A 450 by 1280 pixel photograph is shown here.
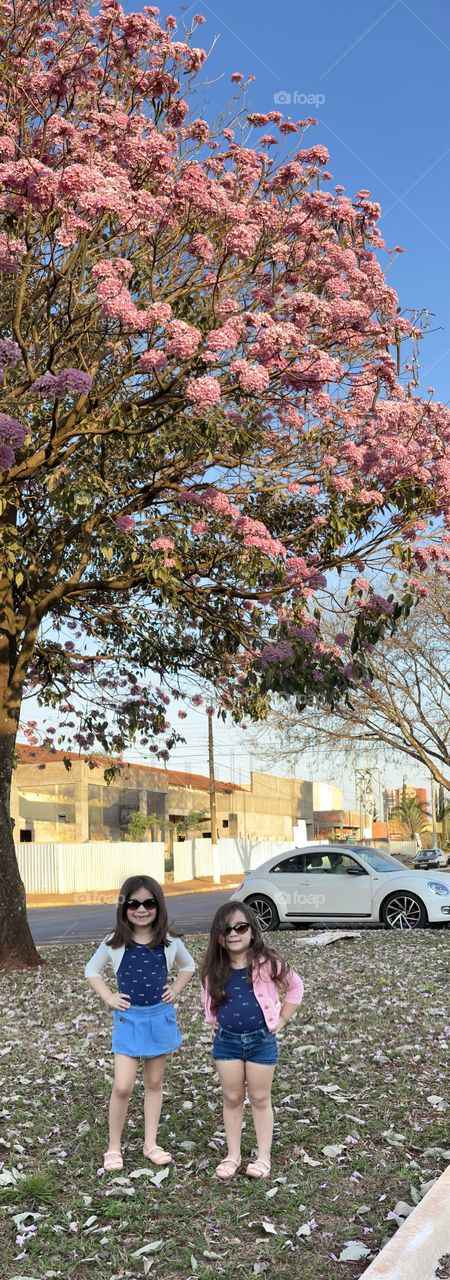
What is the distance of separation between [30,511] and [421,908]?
8.12 metres

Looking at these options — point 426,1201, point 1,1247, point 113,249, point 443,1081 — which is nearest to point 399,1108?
point 443,1081

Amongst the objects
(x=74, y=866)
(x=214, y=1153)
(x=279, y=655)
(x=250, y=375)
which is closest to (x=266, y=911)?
(x=279, y=655)

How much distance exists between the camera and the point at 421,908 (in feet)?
51.2

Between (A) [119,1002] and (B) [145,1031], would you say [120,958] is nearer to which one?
(A) [119,1002]

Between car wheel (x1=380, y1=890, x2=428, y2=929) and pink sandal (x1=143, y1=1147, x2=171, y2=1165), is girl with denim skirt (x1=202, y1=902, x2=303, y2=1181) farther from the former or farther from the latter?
car wheel (x1=380, y1=890, x2=428, y2=929)

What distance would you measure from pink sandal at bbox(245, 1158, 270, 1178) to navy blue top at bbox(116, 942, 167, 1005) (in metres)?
0.74

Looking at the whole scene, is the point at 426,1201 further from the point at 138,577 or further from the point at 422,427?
the point at 138,577

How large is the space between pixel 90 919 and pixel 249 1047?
20.9 m

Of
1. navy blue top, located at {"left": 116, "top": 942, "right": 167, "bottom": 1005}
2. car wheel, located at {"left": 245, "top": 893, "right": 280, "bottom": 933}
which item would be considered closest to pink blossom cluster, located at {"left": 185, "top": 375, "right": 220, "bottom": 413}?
navy blue top, located at {"left": 116, "top": 942, "right": 167, "bottom": 1005}

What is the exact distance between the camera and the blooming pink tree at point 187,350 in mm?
7695

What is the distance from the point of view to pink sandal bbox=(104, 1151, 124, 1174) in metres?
4.55

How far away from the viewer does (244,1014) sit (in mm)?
4520

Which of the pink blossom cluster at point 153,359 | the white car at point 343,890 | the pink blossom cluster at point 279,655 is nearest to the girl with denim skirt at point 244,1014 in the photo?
the pink blossom cluster at point 153,359

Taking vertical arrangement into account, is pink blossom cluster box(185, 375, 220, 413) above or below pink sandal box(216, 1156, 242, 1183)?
above
